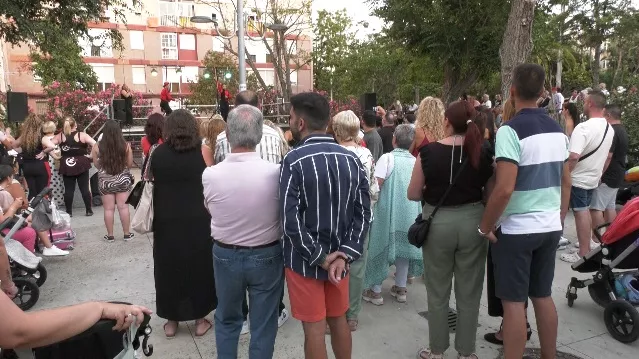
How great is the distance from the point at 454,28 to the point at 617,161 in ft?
36.5

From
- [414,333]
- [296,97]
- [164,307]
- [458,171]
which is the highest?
[296,97]

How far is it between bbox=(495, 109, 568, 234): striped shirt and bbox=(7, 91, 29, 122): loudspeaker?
1093 centimetres

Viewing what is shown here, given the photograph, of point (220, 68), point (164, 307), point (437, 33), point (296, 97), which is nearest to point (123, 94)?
point (437, 33)

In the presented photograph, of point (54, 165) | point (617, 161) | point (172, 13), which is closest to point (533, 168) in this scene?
point (617, 161)

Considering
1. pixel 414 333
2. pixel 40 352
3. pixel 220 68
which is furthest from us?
pixel 220 68

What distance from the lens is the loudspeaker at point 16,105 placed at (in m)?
10.4

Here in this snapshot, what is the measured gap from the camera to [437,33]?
50.6 feet

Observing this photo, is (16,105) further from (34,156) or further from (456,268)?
(456,268)

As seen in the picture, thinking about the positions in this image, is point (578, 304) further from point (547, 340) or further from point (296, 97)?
point (296, 97)

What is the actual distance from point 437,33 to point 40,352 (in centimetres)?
1556

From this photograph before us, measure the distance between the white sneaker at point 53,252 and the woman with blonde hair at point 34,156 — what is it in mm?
2597

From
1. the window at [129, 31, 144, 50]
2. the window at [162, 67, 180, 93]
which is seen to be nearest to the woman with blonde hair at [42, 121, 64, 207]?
the window at [162, 67, 180, 93]

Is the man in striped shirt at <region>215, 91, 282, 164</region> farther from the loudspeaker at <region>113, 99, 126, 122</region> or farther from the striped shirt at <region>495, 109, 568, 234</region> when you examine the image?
the loudspeaker at <region>113, 99, 126, 122</region>

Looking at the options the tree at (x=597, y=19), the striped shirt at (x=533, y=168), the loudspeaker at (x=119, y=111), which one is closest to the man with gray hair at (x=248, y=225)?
the striped shirt at (x=533, y=168)
